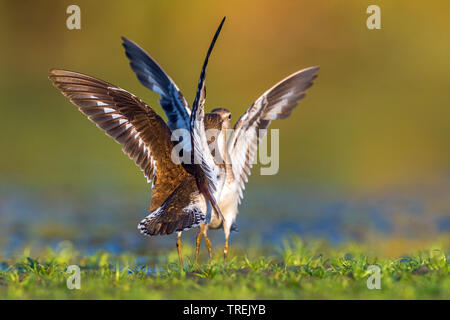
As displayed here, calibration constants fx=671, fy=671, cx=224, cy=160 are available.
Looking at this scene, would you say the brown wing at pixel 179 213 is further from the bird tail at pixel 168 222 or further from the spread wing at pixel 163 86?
the spread wing at pixel 163 86

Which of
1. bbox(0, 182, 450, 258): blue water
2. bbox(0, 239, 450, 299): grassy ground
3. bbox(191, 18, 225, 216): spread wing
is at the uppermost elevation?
bbox(191, 18, 225, 216): spread wing

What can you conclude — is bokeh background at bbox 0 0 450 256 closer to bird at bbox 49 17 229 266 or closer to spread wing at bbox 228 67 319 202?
spread wing at bbox 228 67 319 202

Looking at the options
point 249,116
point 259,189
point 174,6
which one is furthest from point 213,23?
point 249,116

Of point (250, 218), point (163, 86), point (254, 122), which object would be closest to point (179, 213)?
point (163, 86)

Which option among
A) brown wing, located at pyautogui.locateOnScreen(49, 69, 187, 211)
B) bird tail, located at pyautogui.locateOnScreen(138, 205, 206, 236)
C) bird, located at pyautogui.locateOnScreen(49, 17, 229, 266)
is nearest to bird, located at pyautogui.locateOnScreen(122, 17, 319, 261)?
bird, located at pyautogui.locateOnScreen(49, 17, 229, 266)

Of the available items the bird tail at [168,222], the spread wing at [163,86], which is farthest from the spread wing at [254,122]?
the spread wing at [163,86]
